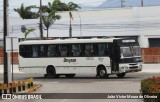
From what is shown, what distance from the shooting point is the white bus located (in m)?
34.1

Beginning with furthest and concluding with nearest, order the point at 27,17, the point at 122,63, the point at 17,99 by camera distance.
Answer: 1. the point at 27,17
2. the point at 122,63
3. the point at 17,99

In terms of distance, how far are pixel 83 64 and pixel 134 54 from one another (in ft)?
12.3

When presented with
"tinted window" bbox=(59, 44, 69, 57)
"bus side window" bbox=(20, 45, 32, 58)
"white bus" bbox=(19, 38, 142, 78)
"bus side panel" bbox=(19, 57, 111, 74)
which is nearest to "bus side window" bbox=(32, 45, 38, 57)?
"white bus" bbox=(19, 38, 142, 78)

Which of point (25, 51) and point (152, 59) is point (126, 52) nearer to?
point (25, 51)

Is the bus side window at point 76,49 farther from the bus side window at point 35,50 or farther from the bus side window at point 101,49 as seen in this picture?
the bus side window at point 35,50

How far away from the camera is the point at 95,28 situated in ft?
265

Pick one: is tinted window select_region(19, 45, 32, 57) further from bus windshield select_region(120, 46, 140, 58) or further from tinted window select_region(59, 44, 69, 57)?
bus windshield select_region(120, 46, 140, 58)

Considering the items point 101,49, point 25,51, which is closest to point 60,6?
point 25,51

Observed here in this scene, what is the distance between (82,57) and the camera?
115 ft

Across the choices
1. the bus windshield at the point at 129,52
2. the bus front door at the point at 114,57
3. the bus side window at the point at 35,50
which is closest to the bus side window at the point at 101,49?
the bus front door at the point at 114,57

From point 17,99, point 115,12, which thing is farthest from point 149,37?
point 17,99

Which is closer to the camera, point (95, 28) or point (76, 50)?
point (76, 50)

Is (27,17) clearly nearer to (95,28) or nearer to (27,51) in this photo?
(95,28)

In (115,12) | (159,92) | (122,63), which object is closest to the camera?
(159,92)
